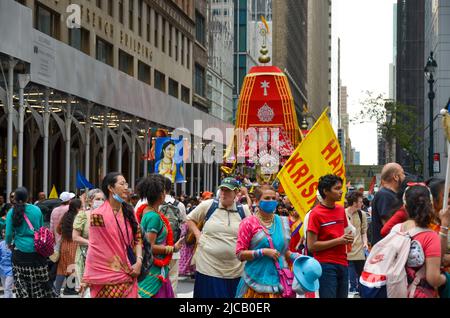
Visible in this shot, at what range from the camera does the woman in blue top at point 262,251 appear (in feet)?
28.0

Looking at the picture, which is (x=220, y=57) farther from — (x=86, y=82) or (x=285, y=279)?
(x=285, y=279)

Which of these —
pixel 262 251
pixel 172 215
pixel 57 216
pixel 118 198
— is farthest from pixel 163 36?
pixel 118 198

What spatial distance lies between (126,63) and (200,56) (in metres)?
19.9

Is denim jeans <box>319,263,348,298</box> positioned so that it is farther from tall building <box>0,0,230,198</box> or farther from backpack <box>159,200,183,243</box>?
tall building <box>0,0,230,198</box>

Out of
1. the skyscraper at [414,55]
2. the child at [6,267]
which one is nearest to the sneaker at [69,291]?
the child at [6,267]

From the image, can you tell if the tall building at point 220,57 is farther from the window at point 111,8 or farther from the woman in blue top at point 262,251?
the woman in blue top at point 262,251

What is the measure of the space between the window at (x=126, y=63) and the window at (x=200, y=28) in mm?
18962

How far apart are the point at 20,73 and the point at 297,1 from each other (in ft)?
421

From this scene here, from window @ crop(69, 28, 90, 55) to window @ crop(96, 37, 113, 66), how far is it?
171 cm

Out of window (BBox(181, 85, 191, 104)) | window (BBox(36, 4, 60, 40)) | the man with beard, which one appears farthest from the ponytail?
window (BBox(181, 85, 191, 104))

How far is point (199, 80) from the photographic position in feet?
212

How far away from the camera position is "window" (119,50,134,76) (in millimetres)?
43344
